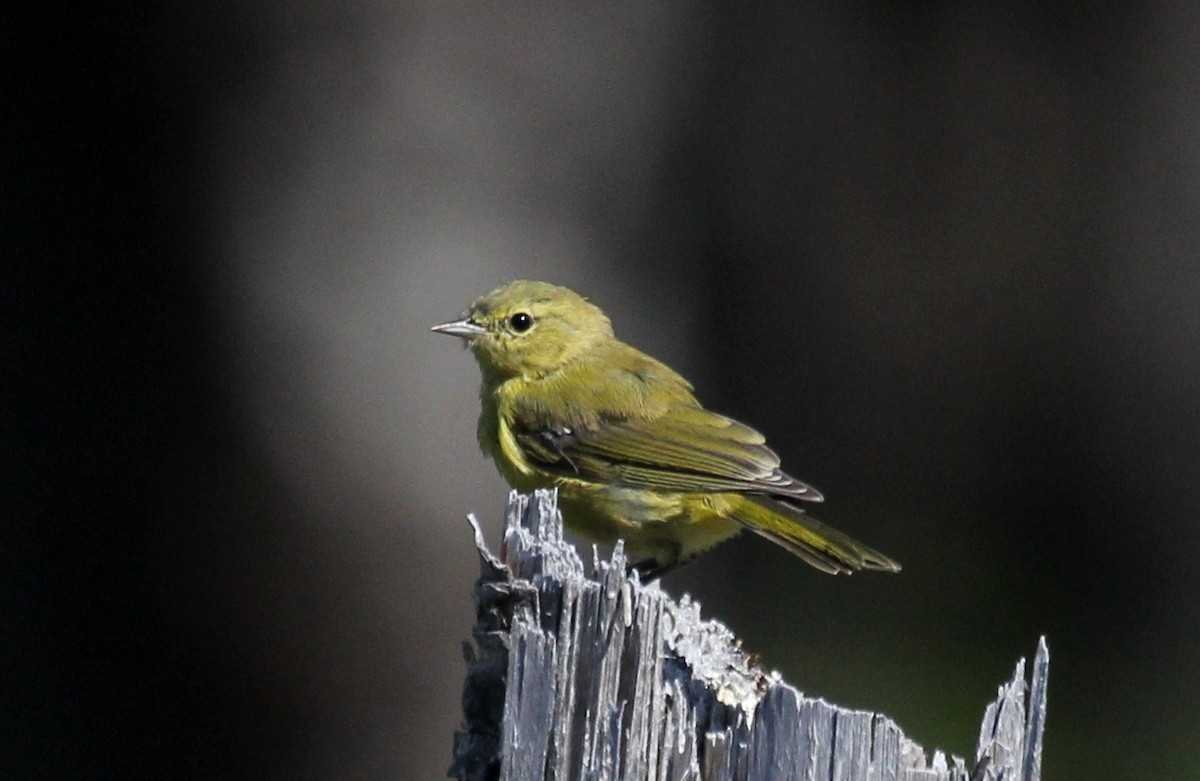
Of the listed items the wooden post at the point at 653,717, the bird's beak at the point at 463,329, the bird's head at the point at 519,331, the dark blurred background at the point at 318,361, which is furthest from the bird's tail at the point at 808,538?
the dark blurred background at the point at 318,361

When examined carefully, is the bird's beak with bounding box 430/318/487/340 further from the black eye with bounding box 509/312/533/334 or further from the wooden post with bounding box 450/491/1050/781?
the wooden post with bounding box 450/491/1050/781

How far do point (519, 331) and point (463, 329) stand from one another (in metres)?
0.20

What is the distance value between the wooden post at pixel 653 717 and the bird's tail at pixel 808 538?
5.31 feet

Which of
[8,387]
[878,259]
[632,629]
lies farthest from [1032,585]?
[632,629]

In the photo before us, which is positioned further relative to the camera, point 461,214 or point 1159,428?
point 1159,428

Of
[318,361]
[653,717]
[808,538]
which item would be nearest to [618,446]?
[808,538]

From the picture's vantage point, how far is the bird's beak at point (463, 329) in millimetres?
5051

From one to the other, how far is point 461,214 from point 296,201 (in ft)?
2.19

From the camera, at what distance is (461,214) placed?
241 inches

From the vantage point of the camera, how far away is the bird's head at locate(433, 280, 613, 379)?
202 inches

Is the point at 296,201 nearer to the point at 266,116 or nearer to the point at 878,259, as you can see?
the point at 266,116

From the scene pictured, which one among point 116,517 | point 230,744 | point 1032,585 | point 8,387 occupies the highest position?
point 1032,585

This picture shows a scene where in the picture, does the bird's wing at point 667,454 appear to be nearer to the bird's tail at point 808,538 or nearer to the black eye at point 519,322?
the bird's tail at point 808,538

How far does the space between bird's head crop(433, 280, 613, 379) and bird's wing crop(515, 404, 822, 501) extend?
38 cm
